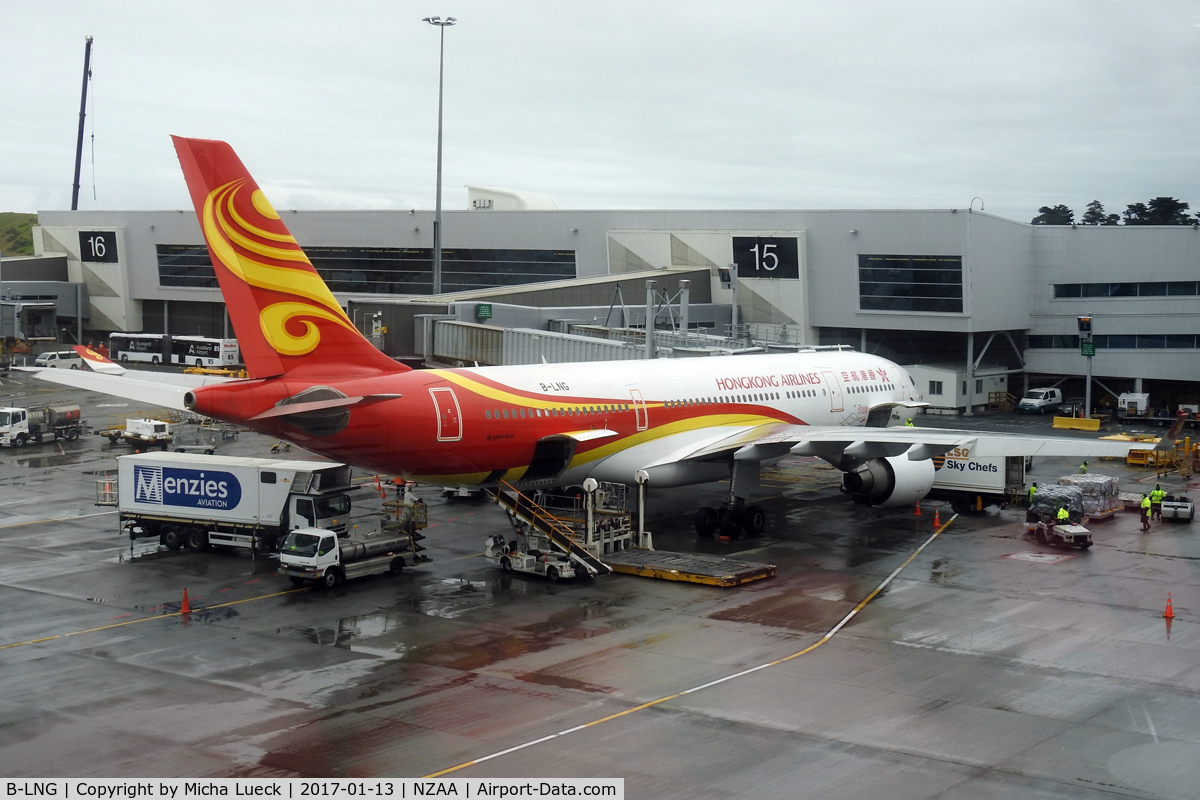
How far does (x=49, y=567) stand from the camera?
32.6 metres

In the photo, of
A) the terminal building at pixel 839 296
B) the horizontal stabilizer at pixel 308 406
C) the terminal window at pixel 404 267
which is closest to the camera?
the horizontal stabilizer at pixel 308 406

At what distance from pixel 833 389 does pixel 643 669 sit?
23.2 metres

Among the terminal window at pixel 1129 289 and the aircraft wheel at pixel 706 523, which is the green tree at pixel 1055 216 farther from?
the aircraft wheel at pixel 706 523

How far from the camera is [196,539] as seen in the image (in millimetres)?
34719

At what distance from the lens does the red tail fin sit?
28.6 meters

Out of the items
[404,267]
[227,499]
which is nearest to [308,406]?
[227,499]

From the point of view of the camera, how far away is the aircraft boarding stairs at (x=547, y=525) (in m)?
32.1

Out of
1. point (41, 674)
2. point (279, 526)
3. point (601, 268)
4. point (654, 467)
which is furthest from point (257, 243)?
point (601, 268)

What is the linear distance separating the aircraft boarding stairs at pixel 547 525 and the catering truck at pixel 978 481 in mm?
14696

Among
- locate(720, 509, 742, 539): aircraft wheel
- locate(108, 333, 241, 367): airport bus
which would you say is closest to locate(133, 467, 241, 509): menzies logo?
locate(720, 509, 742, 539): aircraft wheel

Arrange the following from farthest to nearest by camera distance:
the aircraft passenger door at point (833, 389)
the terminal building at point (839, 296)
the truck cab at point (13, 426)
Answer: the terminal building at point (839, 296) → the truck cab at point (13, 426) → the aircraft passenger door at point (833, 389)

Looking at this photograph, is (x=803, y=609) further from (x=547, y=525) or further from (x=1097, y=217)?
(x=1097, y=217)

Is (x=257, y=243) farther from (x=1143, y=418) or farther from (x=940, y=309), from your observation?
(x=1143, y=418)

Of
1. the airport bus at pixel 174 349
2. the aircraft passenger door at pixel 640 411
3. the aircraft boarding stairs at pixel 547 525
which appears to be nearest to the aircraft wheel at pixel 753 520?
the aircraft passenger door at pixel 640 411
